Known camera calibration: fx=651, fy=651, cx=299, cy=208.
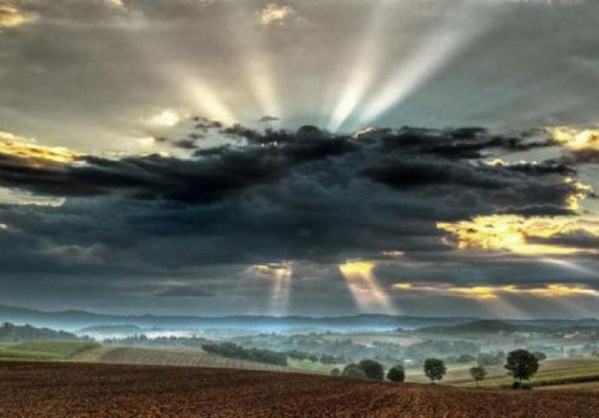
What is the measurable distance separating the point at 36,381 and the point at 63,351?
89858 mm

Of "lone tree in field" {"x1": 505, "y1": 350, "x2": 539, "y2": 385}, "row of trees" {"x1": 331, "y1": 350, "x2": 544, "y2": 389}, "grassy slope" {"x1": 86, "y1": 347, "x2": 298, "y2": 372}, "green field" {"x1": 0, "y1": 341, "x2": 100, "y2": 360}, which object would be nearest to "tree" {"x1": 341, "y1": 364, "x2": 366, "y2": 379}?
"row of trees" {"x1": 331, "y1": 350, "x2": 544, "y2": 389}

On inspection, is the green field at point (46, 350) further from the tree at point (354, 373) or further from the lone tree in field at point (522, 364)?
the lone tree in field at point (522, 364)

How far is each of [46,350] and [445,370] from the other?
9545cm

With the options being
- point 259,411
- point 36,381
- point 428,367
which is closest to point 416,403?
point 259,411

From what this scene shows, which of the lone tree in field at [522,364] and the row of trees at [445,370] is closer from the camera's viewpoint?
the lone tree in field at [522,364]

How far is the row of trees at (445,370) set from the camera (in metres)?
119

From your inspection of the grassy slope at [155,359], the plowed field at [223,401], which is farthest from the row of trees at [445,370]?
the plowed field at [223,401]

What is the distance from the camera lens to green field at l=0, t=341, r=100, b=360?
463ft

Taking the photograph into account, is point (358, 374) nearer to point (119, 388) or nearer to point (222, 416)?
point (119, 388)

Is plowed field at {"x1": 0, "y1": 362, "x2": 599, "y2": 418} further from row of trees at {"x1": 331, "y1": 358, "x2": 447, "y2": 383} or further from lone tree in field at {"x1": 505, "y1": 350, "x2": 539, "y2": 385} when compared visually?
row of trees at {"x1": 331, "y1": 358, "x2": 447, "y2": 383}

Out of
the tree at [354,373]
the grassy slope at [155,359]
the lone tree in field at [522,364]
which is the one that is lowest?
the tree at [354,373]

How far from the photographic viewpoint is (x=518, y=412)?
56844 mm

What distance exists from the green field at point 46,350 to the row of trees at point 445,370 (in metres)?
68.8

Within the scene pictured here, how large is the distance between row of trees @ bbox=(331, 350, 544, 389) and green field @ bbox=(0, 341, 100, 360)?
68.8 m
